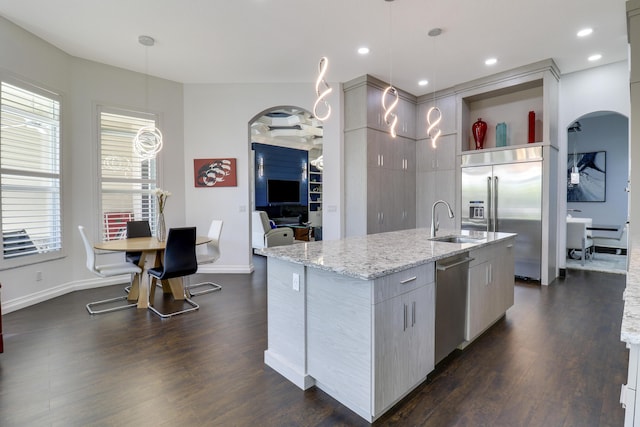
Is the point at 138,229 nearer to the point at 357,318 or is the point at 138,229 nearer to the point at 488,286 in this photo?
the point at 357,318

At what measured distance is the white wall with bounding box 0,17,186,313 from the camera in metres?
3.68

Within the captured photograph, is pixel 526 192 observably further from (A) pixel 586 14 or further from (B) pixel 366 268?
(B) pixel 366 268

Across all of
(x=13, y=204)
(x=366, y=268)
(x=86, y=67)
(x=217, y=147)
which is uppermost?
(x=86, y=67)

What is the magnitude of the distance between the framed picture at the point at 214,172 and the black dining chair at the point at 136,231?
1105mm

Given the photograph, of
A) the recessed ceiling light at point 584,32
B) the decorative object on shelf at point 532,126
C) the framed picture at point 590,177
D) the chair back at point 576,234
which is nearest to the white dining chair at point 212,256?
the decorative object on shelf at point 532,126

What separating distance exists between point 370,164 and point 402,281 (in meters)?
3.46

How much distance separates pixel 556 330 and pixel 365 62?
3883 millimetres

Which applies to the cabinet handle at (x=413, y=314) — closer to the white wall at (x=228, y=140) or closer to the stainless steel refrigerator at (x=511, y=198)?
the white wall at (x=228, y=140)

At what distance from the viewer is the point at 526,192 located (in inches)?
188

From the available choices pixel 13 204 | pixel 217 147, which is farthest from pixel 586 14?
pixel 13 204

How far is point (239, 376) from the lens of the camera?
2.25 meters

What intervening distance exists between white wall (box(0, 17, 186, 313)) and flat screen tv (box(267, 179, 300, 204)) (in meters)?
4.14

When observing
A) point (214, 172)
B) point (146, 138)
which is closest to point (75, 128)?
point (146, 138)

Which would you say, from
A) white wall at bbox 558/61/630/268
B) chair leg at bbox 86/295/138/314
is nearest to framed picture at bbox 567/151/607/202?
white wall at bbox 558/61/630/268
